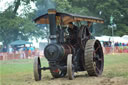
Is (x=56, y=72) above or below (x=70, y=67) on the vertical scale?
below

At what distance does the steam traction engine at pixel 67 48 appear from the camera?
8906 millimetres

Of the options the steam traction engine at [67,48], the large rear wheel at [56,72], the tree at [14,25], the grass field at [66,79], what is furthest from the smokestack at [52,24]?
the tree at [14,25]

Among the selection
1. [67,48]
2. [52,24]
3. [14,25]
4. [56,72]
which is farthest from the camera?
[14,25]

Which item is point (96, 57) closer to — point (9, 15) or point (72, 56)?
point (72, 56)

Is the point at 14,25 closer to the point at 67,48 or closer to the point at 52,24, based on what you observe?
the point at 67,48

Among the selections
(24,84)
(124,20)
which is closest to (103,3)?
(124,20)

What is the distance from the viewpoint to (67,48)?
9344 millimetres

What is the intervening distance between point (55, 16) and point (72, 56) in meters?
1.52

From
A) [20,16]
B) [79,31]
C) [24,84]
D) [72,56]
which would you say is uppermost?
[20,16]

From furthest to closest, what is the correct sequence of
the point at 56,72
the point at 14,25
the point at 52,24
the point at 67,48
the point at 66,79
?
the point at 14,25 < the point at 56,72 < the point at 67,48 < the point at 66,79 < the point at 52,24

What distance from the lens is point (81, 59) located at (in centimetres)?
975

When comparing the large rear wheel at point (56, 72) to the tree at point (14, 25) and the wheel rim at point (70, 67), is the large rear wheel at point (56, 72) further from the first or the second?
the tree at point (14, 25)

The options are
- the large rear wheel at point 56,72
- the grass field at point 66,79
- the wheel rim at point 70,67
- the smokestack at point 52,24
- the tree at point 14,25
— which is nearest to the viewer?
the grass field at point 66,79

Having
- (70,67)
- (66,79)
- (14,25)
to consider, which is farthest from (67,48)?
(14,25)
